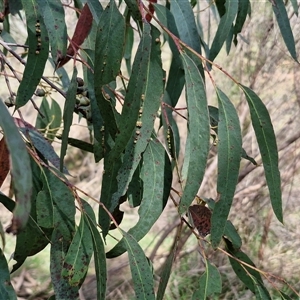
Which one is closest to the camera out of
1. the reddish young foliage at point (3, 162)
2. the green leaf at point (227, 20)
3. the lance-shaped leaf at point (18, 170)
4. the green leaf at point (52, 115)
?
the lance-shaped leaf at point (18, 170)

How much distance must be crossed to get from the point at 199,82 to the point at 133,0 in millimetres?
145

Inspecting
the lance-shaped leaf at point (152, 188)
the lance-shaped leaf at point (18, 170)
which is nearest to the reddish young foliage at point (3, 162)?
the lance-shaped leaf at point (152, 188)

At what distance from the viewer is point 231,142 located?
0.88m

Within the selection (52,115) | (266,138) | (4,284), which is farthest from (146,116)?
(52,115)

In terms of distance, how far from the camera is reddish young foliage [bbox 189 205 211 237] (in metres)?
1.01

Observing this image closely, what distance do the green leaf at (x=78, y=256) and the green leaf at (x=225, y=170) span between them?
0.60 ft

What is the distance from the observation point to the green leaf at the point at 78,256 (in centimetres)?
87

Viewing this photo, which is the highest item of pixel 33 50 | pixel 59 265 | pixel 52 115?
pixel 52 115

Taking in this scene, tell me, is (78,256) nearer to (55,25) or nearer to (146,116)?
(146,116)

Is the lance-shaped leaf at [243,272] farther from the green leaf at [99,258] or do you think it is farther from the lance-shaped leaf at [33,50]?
the lance-shaped leaf at [33,50]

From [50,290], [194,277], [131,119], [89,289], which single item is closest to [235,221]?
[194,277]

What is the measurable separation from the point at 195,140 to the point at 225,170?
80 millimetres

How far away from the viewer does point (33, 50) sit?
0.94 meters

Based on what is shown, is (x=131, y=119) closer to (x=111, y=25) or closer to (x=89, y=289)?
(x=111, y=25)
